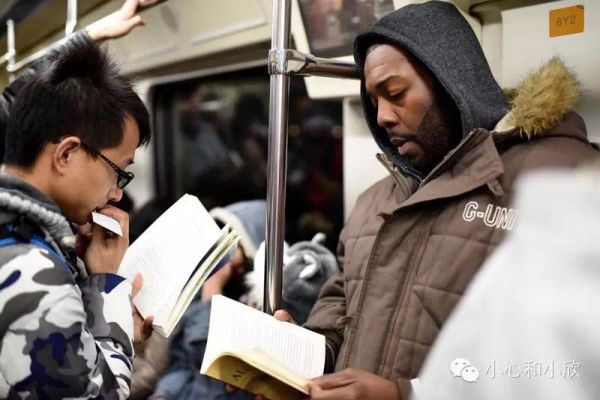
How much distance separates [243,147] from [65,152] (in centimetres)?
204

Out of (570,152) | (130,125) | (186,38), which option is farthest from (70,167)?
(186,38)

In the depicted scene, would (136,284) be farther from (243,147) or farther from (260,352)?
(243,147)

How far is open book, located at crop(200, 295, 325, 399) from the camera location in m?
1.19

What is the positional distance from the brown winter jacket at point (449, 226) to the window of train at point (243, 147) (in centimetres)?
114

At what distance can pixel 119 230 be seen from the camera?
1449 millimetres

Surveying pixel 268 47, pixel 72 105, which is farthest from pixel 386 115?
pixel 268 47

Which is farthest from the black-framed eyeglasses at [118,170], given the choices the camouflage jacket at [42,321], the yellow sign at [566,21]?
the yellow sign at [566,21]

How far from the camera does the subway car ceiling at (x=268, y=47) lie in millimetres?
1467

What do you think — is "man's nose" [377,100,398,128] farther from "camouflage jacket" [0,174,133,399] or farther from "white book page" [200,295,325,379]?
"camouflage jacket" [0,174,133,399]

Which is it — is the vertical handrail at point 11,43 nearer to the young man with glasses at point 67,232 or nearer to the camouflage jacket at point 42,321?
the young man with glasses at point 67,232

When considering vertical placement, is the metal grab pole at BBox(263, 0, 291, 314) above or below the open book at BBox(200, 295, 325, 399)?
above

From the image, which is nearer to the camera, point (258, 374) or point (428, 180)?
point (258, 374)

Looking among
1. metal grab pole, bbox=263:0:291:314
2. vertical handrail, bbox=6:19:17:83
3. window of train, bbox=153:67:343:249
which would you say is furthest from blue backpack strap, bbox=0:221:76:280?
vertical handrail, bbox=6:19:17:83

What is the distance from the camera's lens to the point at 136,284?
156cm
